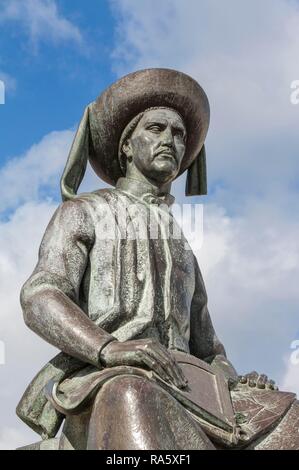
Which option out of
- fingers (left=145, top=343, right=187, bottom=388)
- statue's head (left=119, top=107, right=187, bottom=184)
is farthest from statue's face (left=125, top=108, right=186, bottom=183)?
fingers (left=145, top=343, right=187, bottom=388)

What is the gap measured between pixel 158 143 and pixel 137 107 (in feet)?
1.39

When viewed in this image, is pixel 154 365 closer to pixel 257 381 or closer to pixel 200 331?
pixel 257 381

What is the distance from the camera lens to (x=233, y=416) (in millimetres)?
6680

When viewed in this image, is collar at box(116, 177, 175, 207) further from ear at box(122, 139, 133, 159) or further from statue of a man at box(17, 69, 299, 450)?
ear at box(122, 139, 133, 159)

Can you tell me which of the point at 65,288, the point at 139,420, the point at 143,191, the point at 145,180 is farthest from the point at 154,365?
the point at 145,180

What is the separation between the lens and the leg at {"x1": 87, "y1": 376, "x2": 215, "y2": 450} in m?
5.72

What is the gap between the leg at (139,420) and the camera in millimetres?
5723

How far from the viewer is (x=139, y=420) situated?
575 centimetres

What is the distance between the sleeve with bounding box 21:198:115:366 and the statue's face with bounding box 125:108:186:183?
0.74 m

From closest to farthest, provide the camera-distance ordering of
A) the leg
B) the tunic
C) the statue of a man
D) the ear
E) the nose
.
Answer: the leg < the statue of a man < the tunic < the nose < the ear

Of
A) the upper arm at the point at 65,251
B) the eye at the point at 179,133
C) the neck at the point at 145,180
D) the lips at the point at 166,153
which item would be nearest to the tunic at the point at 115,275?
the upper arm at the point at 65,251

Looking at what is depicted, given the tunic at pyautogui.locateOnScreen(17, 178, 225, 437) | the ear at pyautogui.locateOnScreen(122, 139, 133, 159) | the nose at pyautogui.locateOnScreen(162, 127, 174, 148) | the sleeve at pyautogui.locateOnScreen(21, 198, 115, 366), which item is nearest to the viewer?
the sleeve at pyautogui.locateOnScreen(21, 198, 115, 366)
